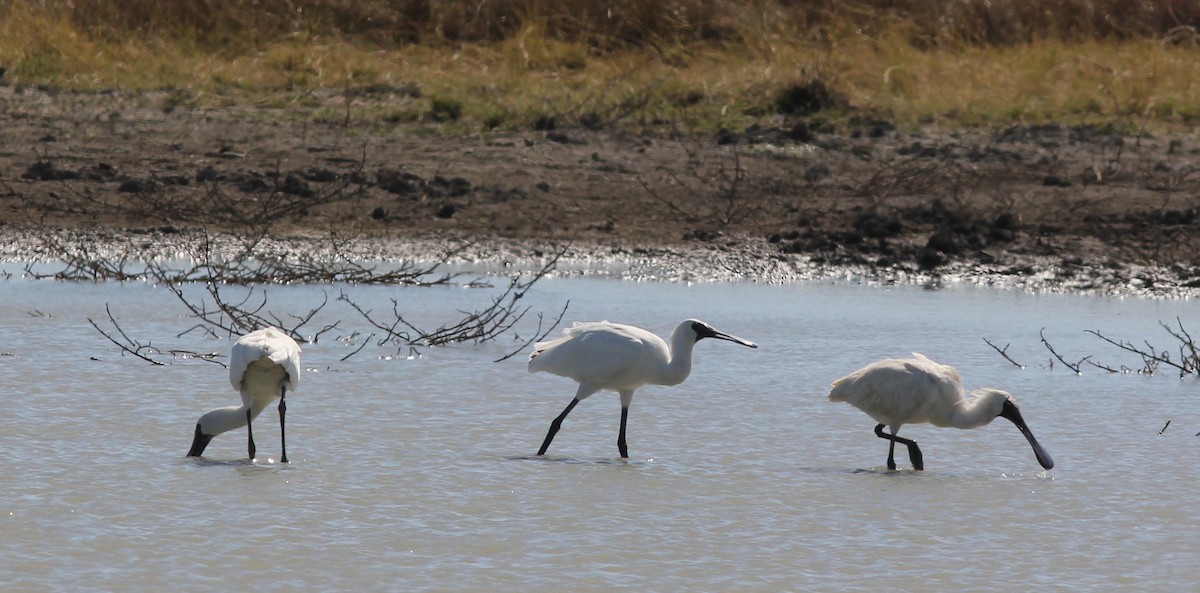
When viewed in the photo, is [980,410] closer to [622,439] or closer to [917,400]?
[917,400]

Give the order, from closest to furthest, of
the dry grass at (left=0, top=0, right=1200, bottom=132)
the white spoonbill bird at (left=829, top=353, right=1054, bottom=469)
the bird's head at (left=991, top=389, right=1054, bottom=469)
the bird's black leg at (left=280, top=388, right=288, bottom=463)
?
1. the bird's black leg at (left=280, top=388, right=288, bottom=463)
2. the bird's head at (left=991, top=389, right=1054, bottom=469)
3. the white spoonbill bird at (left=829, top=353, right=1054, bottom=469)
4. the dry grass at (left=0, top=0, right=1200, bottom=132)

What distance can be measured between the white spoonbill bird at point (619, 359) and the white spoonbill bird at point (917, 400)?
1.35 feet

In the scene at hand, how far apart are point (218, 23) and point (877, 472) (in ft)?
39.3

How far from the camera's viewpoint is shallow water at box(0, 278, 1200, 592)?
14.4ft

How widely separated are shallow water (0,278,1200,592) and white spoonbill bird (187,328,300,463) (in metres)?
0.10

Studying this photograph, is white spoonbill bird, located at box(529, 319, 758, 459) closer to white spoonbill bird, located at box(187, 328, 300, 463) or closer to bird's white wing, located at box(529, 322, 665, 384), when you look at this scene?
bird's white wing, located at box(529, 322, 665, 384)

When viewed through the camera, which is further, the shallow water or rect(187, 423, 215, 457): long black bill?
rect(187, 423, 215, 457): long black bill

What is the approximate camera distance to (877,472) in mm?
5793

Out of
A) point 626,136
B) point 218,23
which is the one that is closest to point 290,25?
point 218,23

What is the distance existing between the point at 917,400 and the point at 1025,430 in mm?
361

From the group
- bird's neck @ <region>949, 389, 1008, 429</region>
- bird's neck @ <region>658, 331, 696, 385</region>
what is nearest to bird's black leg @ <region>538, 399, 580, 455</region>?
bird's neck @ <region>658, 331, 696, 385</region>

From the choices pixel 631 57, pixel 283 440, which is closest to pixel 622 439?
pixel 283 440

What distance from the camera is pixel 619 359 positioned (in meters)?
6.05

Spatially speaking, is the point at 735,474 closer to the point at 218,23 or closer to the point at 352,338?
the point at 352,338
